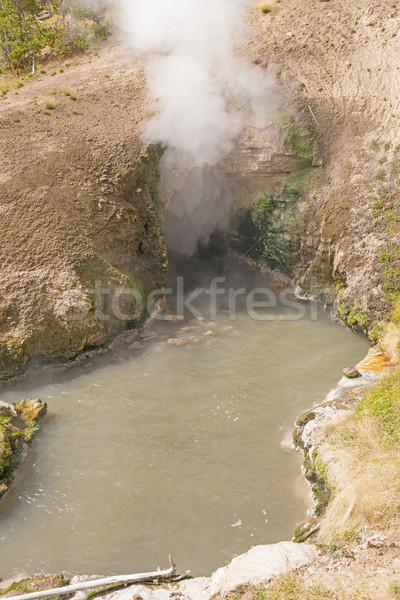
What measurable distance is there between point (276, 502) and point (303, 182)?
39.2 feet

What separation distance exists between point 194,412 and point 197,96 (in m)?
12.1

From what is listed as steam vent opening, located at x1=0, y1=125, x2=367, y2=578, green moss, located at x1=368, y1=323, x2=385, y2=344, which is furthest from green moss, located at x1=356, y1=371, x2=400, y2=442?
green moss, located at x1=368, y1=323, x2=385, y2=344

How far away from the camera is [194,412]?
11414 millimetres

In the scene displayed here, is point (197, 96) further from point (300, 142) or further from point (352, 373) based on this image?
point (352, 373)

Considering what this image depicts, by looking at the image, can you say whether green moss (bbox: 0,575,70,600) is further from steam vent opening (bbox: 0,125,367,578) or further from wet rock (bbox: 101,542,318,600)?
wet rock (bbox: 101,542,318,600)

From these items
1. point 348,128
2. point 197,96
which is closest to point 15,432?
point 197,96

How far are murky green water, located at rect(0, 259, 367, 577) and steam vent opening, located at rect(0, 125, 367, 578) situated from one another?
0.10 feet

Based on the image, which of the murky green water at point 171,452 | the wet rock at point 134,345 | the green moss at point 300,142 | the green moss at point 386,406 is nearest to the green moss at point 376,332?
the murky green water at point 171,452

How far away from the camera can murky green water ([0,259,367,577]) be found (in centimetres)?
812

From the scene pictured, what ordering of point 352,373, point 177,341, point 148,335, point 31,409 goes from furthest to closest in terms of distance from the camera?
point 148,335 → point 177,341 → point 352,373 → point 31,409

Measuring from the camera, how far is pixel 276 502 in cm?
884

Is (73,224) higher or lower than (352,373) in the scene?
higher

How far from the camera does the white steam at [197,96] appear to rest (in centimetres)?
1672

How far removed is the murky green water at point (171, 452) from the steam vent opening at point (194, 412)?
1.1 inches
